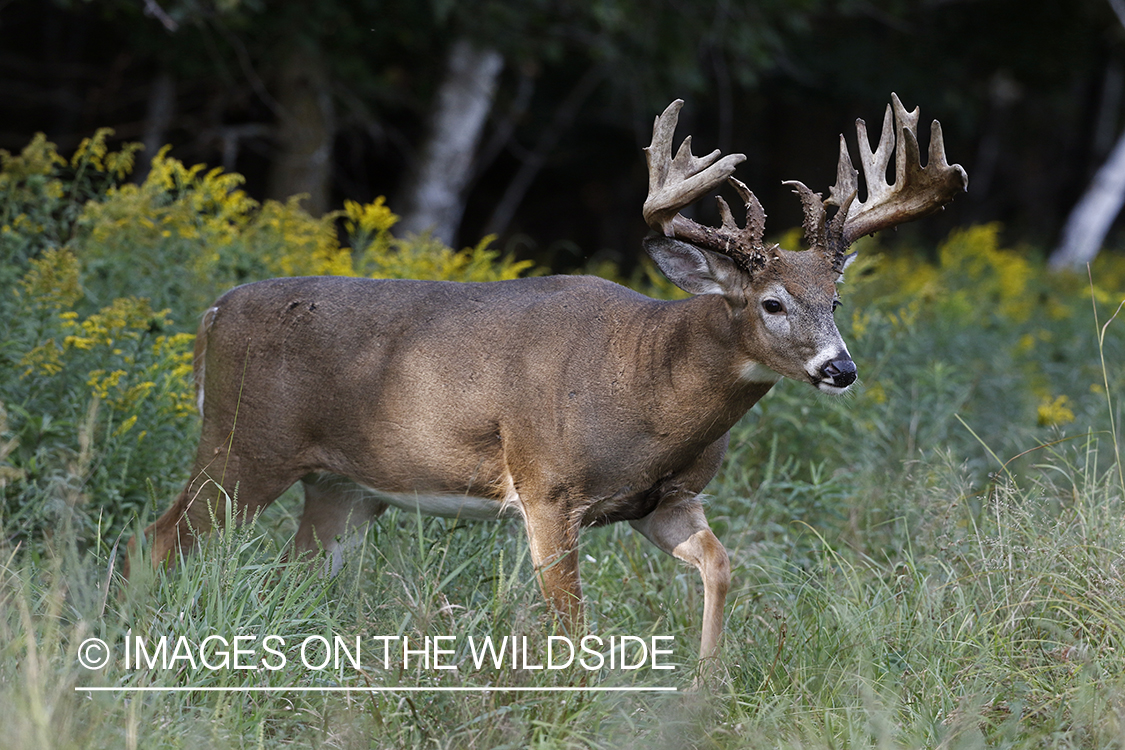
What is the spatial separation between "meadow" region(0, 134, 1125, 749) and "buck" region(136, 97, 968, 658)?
9.9 inches

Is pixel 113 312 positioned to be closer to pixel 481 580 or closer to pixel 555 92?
pixel 481 580

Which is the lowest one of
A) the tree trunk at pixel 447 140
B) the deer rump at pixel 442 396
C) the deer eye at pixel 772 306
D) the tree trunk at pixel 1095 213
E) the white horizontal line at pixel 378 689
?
the tree trunk at pixel 1095 213

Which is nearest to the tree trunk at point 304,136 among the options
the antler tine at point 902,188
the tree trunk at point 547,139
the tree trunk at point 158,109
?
the tree trunk at point 158,109

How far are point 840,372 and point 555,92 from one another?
12.1 metres

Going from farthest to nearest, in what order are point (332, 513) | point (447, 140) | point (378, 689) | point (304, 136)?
point (447, 140) → point (304, 136) → point (332, 513) → point (378, 689)

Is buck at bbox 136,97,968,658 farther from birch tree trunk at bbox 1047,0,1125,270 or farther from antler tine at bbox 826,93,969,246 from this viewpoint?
birch tree trunk at bbox 1047,0,1125,270

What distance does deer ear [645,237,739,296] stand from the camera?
4035 mm

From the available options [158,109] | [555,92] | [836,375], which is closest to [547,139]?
[555,92]

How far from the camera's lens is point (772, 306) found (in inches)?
154

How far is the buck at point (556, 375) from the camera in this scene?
13.1ft

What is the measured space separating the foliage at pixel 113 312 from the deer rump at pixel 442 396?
1.44 ft

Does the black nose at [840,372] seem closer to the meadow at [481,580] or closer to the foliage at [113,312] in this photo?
the meadow at [481,580]

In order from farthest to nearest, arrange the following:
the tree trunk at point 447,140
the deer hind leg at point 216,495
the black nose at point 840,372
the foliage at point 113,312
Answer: the tree trunk at point 447,140
the foliage at point 113,312
the deer hind leg at point 216,495
the black nose at point 840,372

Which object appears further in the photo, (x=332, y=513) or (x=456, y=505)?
(x=332, y=513)
